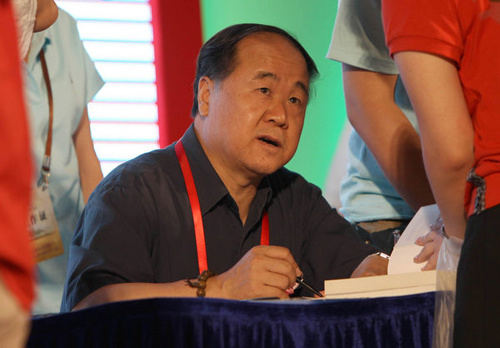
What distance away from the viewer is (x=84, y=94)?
7.06ft

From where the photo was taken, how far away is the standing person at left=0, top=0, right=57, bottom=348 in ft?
1.46

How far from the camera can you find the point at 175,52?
10.7 ft

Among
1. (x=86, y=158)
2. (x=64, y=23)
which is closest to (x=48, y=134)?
(x=86, y=158)

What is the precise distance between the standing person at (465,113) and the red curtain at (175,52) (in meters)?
2.11

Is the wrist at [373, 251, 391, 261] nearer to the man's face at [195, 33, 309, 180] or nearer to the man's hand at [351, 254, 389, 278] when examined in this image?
the man's hand at [351, 254, 389, 278]

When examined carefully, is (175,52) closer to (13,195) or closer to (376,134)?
(376,134)

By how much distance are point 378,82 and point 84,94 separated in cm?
87

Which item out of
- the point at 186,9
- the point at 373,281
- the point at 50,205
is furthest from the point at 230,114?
the point at 186,9

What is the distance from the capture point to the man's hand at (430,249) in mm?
1422

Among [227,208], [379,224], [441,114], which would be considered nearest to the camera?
[441,114]

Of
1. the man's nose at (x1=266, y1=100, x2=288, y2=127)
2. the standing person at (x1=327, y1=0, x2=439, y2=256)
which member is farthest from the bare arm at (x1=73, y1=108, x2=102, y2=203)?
the standing person at (x1=327, y1=0, x2=439, y2=256)

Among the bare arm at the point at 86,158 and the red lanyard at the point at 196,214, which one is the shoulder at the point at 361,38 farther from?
the bare arm at the point at 86,158

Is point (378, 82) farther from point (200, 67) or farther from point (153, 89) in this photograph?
point (153, 89)

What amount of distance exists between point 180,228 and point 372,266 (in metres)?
0.46
